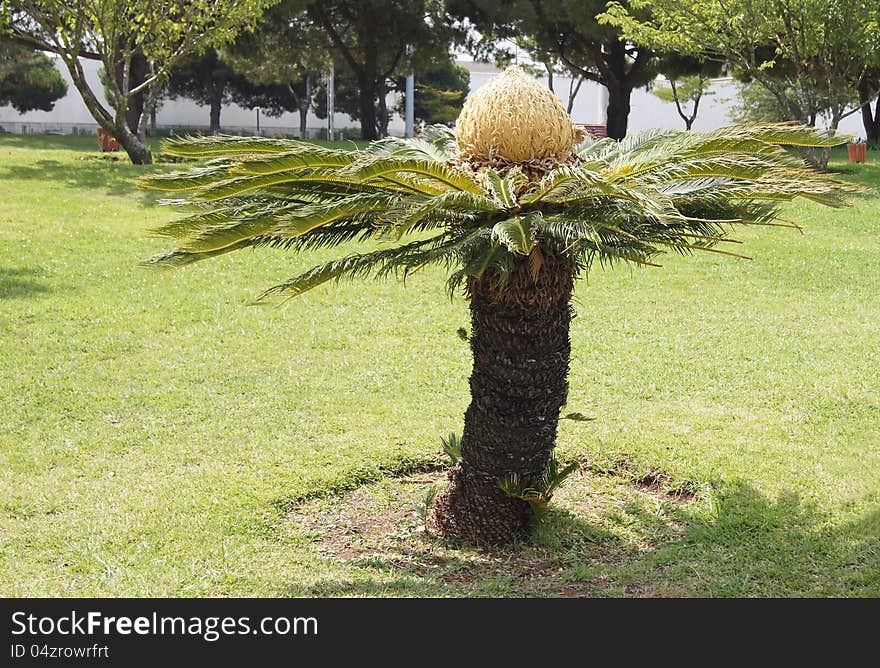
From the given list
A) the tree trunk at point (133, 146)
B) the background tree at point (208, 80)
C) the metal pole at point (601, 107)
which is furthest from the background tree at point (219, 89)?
the tree trunk at point (133, 146)

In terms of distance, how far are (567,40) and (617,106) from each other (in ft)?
7.55

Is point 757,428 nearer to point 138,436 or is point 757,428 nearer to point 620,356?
point 620,356

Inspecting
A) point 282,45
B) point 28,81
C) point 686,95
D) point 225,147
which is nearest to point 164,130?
point 28,81

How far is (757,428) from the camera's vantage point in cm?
665

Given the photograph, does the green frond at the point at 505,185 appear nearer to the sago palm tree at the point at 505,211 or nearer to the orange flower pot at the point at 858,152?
the sago palm tree at the point at 505,211

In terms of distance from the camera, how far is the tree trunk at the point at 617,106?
2608 centimetres

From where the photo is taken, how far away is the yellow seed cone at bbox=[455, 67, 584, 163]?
4.41 meters

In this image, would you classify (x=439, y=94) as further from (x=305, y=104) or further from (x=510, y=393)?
(x=510, y=393)

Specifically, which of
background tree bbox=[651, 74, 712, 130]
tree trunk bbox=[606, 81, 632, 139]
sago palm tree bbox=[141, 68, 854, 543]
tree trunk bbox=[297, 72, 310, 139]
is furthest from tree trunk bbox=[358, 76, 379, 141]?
sago palm tree bbox=[141, 68, 854, 543]

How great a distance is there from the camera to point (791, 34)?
17.1 m

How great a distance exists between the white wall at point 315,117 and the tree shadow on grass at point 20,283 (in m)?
32.7

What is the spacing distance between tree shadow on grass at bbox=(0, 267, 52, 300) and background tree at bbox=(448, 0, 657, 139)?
16145 mm

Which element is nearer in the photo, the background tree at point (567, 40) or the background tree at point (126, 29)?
the background tree at point (126, 29)

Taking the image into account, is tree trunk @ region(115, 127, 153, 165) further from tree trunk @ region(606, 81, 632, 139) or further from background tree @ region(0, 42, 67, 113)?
background tree @ region(0, 42, 67, 113)
